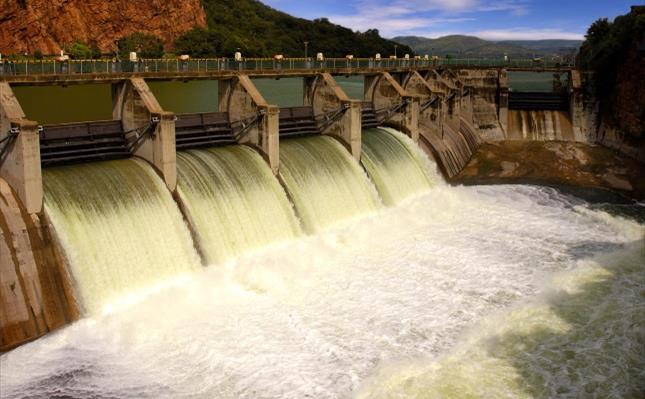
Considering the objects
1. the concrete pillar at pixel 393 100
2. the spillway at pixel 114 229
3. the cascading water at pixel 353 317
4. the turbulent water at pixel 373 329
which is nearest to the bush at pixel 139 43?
the concrete pillar at pixel 393 100

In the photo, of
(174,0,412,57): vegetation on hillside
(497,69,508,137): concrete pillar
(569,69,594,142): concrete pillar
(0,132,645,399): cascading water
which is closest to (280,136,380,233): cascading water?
(0,132,645,399): cascading water

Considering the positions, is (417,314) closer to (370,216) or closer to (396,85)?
(370,216)

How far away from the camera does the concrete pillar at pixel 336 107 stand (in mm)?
37781

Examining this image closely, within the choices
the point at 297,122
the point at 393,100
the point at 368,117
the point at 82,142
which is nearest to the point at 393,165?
the point at 368,117

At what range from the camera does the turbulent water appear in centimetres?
1875

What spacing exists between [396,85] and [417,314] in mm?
24945

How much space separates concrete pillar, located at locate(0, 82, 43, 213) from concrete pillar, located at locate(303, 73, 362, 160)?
61.1ft

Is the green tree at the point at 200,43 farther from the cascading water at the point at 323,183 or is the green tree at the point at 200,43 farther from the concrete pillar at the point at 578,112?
the cascading water at the point at 323,183

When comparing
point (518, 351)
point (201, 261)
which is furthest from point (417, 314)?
point (201, 261)

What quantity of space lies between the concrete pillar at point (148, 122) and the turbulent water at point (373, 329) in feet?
15.9

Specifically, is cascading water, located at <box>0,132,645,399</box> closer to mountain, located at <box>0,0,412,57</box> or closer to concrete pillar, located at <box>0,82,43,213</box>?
concrete pillar, located at <box>0,82,43,213</box>

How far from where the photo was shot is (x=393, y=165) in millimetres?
40219

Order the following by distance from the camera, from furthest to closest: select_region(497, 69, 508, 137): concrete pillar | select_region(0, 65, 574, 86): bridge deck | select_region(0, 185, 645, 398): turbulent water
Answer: select_region(497, 69, 508, 137): concrete pillar < select_region(0, 65, 574, 86): bridge deck < select_region(0, 185, 645, 398): turbulent water

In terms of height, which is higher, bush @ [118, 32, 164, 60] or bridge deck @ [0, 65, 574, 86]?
bush @ [118, 32, 164, 60]
